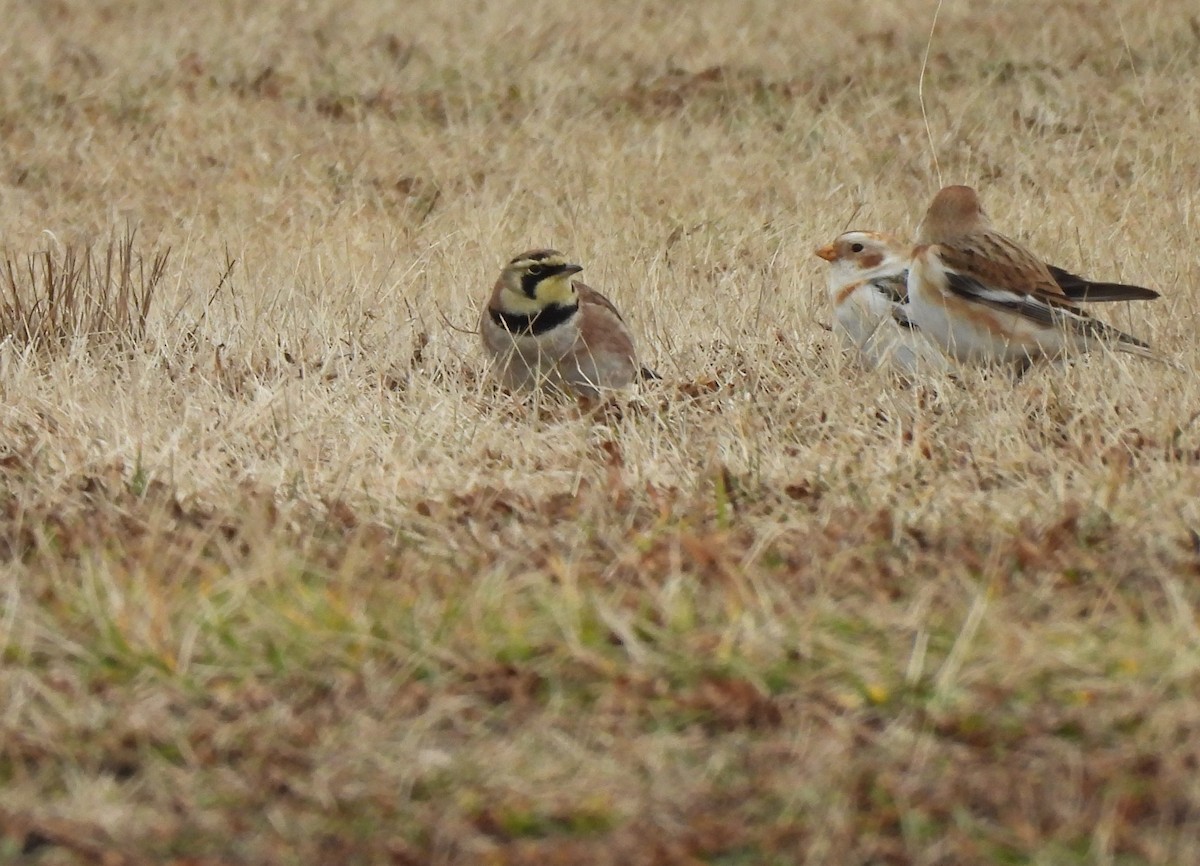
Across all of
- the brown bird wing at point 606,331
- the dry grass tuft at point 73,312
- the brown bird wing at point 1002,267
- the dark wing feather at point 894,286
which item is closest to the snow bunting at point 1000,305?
→ the brown bird wing at point 1002,267

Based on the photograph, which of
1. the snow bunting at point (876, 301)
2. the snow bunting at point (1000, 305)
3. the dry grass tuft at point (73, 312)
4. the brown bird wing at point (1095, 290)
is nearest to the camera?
the brown bird wing at point (1095, 290)

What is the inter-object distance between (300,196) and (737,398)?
19.4 ft

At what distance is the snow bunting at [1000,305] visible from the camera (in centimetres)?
718

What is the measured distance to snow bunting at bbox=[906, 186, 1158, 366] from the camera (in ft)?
23.5

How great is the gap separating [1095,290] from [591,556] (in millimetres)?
3038

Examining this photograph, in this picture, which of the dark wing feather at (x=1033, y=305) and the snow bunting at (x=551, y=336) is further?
the snow bunting at (x=551, y=336)

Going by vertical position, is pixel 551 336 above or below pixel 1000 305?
below

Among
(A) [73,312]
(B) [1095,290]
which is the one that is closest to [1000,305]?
(B) [1095,290]

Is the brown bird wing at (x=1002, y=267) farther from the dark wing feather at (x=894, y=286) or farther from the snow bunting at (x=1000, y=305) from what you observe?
the dark wing feather at (x=894, y=286)

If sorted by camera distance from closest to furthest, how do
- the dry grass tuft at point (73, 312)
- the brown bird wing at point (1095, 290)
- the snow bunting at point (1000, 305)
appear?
1. the brown bird wing at point (1095, 290)
2. the snow bunting at point (1000, 305)
3. the dry grass tuft at point (73, 312)

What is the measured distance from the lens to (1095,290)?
7.25 meters

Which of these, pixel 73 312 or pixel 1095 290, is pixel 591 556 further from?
pixel 73 312

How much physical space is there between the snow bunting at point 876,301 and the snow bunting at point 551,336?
93cm

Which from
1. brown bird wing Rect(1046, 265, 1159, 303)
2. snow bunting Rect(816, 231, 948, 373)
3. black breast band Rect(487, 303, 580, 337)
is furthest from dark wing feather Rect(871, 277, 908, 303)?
black breast band Rect(487, 303, 580, 337)
